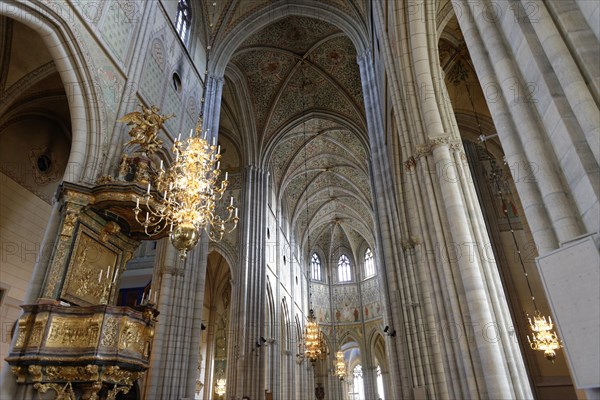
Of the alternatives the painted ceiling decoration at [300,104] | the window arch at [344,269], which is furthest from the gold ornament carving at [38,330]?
the window arch at [344,269]

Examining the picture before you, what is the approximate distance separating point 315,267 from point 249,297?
53.0 feet

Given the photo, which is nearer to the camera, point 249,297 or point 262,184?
point 249,297

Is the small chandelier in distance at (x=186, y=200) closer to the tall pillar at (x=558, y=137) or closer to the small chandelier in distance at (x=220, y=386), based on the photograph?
the tall pillar at (x=558, y=137)

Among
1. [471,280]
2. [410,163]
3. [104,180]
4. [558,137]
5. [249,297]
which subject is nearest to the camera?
[558,137]

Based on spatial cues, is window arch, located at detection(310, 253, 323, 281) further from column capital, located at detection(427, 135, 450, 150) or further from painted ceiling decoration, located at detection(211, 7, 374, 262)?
column capital, located at detection(427, 135, 450, 150)

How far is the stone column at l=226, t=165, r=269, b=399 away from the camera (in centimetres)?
1439

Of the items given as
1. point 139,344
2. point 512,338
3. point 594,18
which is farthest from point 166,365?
point 594,18

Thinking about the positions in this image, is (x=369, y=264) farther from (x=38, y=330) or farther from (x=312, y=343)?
(x=38, y=330)

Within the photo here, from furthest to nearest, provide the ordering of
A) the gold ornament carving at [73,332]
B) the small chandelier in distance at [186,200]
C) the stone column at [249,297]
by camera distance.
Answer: the stone column at [249,297] < the small chandelier in distance at [186,200] < the gold ornament carving at [73,332]

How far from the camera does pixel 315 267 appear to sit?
31.4m

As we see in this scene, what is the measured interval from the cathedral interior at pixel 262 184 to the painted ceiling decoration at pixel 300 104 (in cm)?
12

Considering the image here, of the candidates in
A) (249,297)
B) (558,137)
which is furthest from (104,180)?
(249,297)

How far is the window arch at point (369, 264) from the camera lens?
30.2 meters

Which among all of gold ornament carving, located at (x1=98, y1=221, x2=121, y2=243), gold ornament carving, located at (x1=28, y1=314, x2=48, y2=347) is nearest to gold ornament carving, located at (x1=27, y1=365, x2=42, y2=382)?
gold ornament carving, located at (x1=28, y1=314, x2=48, y2=347)
